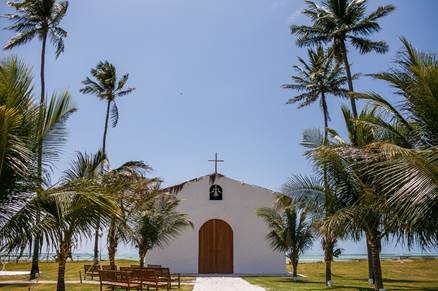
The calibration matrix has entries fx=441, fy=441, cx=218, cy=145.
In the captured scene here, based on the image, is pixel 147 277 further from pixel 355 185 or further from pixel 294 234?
pixel 294 234

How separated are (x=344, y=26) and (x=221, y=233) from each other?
46.7ft

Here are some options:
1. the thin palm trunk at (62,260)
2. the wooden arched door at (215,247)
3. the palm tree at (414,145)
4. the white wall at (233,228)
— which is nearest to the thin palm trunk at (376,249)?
the palm tree at (414,145)

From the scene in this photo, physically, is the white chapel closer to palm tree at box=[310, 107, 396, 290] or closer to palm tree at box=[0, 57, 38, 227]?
palm tree at box=[310, 107, 396, 290]

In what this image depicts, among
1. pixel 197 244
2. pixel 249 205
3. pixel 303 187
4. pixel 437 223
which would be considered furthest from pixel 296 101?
pixel 437 223

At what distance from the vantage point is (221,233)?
27719 millimetres

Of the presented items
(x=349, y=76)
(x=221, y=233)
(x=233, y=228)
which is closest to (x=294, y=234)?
(x=233, y=228)

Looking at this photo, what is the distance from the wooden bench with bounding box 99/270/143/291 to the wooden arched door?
14.4 metres

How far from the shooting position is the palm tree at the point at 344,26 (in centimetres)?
2162

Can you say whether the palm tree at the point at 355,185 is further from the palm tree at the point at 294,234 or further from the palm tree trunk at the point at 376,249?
the palm tree at the point at 294,234

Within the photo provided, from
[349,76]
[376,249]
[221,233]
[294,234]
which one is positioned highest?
[349,76]

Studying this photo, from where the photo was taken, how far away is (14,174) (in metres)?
6.07

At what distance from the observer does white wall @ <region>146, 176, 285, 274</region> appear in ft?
88.9

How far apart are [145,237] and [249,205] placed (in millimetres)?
9466

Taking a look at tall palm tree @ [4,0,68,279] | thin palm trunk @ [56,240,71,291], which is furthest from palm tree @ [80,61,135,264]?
thin palm trunk @ [56,240,71,291]
